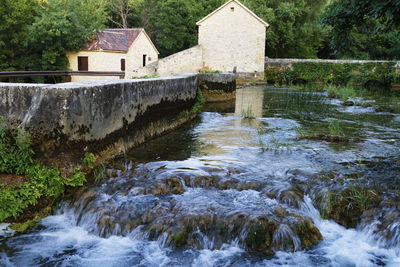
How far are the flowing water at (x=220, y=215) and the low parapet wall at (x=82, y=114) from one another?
18.2 inches

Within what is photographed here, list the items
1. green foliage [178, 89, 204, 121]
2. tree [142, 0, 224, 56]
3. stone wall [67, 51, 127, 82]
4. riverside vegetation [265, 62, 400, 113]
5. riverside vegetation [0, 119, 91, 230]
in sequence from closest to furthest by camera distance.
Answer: riverside vegetation [0, 119, 91, 230]
green foliage [178, 89, 204, 121]
riverside vegetation [265, 62, 400, 113]
stone wall [67, 51, 127, 82]
tree [142, 0, 224, 56]

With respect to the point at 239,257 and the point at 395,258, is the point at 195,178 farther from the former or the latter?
the point at 395,258

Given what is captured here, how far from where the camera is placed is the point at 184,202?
451cm

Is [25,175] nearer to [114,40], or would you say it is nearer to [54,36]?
[54,36]

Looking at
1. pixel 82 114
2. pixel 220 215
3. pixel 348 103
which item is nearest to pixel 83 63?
pixel 348 103

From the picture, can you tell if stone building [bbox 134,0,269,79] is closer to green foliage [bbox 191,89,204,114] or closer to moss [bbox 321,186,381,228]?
green foliage [bbox 191,89,204,114]

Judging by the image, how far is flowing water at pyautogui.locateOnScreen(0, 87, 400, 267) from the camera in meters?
3.72

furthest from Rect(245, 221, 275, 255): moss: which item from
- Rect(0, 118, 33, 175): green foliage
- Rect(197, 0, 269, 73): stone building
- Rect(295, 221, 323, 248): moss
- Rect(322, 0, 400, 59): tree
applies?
Rect(197, 0, 269, 73): stone building

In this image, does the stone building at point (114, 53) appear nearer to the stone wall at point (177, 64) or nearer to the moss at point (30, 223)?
the stone wall at point (177, 64)

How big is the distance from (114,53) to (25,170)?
29.9 meters

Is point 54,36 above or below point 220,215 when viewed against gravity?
above

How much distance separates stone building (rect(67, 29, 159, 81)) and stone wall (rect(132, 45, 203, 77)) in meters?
4.70

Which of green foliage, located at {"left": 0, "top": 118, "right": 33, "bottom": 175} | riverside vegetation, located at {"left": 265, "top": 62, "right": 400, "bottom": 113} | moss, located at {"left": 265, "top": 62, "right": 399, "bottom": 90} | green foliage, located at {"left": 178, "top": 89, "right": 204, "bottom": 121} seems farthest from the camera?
moss, located at {"left": 265, "top": 62, "right": 399, "bottom": 90}

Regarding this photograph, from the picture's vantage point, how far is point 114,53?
3281 centimetres
